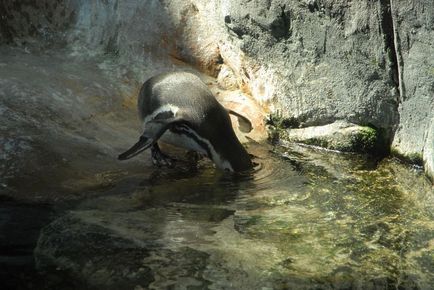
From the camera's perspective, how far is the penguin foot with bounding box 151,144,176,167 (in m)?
4.91

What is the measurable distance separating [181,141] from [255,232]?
1585mm

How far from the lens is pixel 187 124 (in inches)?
197

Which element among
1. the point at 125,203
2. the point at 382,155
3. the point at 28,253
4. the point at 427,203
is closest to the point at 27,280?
the point at 28,253

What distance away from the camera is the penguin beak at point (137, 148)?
15.3 ft

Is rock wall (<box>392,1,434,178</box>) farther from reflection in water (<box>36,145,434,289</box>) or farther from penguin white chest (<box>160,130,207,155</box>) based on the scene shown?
penguin white chest (<box>160,130,207,155</box>)

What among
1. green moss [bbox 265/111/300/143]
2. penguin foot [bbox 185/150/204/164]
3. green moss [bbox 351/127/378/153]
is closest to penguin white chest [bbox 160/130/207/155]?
penguin foot [bbox 185/150/204/164]

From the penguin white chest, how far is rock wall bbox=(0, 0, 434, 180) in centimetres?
93

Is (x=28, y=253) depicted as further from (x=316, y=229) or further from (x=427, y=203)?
(x=427, y=203)

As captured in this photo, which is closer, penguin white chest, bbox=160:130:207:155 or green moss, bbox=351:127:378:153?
penguin white chest, bbox=160:130:207:155

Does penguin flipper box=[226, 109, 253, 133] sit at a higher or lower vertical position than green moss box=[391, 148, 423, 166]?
lower

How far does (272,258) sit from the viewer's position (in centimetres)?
332

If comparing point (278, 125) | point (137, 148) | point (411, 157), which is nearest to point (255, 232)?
point (137, 148)

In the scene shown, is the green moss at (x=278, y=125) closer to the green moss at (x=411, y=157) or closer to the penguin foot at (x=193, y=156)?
the penguin foot at (x=193, y=156)

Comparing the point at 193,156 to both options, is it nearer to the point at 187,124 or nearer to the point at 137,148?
the point at 187,124
